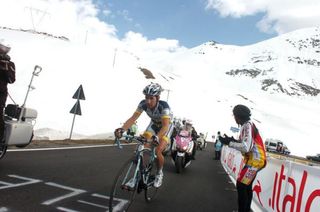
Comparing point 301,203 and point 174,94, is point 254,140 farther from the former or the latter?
point 174,94

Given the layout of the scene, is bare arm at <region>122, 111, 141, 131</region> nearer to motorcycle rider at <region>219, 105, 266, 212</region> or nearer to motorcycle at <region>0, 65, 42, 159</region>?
motorcycle rider at <region>219, 105, 266, 212</region>

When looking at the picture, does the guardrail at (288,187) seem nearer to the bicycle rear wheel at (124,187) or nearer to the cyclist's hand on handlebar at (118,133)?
the bicycle rear wheel at (124,187)

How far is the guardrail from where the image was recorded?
6234mm

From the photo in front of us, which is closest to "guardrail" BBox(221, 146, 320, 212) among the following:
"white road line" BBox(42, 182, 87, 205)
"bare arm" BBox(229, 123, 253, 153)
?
"bare arm" BBox(229, 123, 253, 153)

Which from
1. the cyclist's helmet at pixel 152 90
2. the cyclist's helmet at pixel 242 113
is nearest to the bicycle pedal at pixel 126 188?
the cyclist's helmet at pixel 152 90

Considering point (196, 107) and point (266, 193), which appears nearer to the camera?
point (266, 193)

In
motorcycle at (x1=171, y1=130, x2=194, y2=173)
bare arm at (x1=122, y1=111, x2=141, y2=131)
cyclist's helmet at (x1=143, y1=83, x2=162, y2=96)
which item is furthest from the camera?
motorcycle at (x1=171, y1=130, x2=194, y2=173)

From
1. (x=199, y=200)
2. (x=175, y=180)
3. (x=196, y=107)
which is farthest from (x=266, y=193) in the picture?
(x=196, y=107)

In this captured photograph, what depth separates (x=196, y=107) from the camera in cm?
9756

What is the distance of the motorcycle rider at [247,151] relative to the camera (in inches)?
249

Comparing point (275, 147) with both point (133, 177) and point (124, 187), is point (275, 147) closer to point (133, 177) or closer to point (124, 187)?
point (133, 177)

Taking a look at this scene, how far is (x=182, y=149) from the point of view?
1419 cm

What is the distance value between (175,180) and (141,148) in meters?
5.42

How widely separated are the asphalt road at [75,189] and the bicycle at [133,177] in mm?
Result: 389
